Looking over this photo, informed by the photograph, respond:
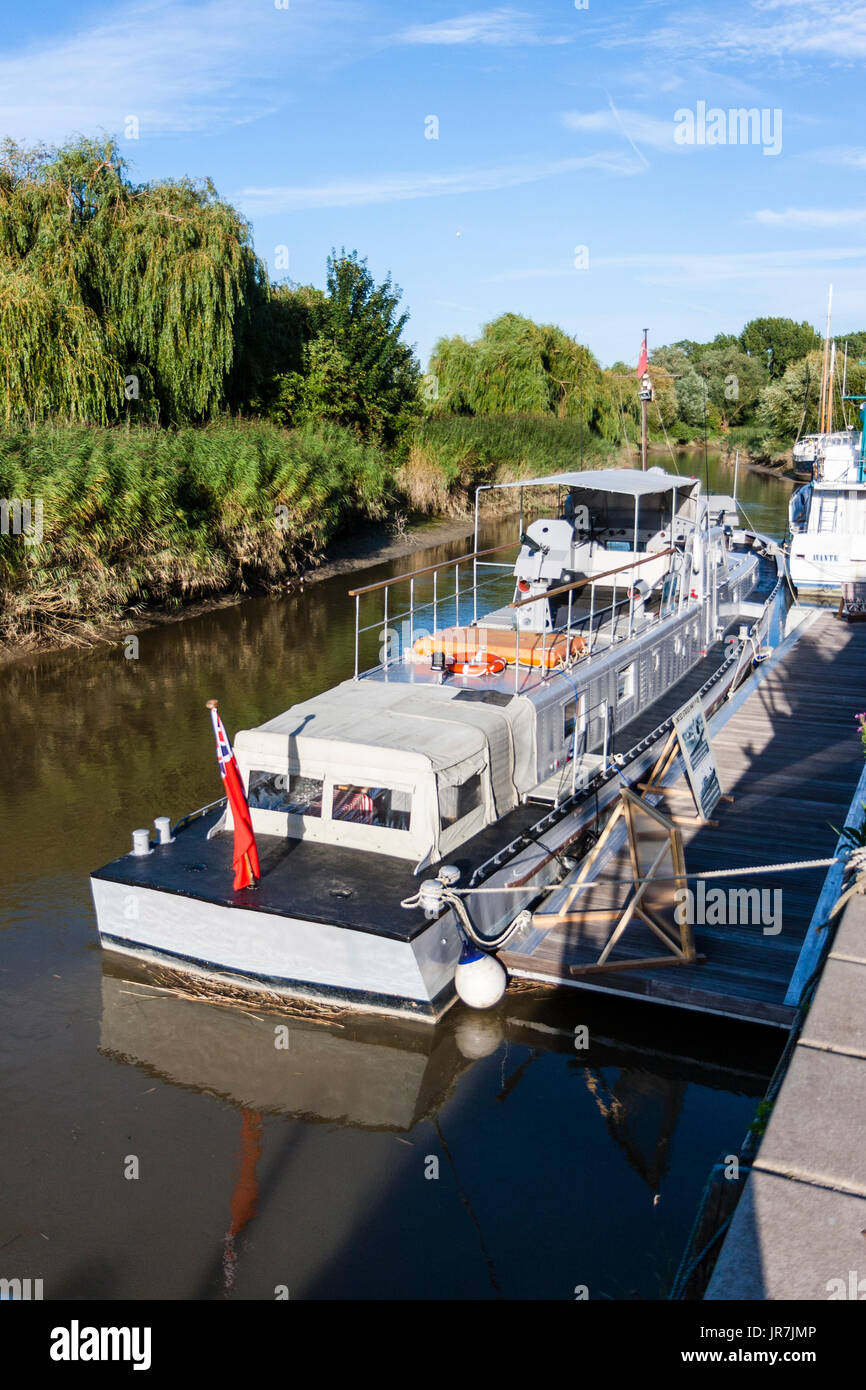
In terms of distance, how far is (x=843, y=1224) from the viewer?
196 inches

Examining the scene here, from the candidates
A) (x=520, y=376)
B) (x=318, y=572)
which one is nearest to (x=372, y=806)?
(x=318, y=572)

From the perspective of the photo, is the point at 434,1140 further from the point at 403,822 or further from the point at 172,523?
the point at 172,523

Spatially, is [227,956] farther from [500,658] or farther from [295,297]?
[295,297]

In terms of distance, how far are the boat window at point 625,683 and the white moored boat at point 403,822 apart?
0.04m

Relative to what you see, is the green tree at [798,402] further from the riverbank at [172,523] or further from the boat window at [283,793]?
the boat window at [283,793]

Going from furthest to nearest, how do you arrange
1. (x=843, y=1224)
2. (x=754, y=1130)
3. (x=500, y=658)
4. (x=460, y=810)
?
(x=500, y=658)
(x=460, y=810)
(x=754, y=1130)
(x=843, y=1224)

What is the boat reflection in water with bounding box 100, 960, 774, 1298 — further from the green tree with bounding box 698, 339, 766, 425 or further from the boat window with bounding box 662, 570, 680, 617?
the green tree with bounding box 698, 339, 766, 425

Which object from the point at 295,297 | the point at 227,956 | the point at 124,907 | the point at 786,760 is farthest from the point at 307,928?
the point at 295,297

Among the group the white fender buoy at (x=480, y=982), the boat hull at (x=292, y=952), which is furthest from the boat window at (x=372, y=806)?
the white fender buoy at (x=480, y=982)

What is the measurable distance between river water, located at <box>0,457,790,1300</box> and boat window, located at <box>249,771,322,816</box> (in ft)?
7.60

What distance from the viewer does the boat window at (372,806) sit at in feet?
37.7

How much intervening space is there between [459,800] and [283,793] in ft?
6.66

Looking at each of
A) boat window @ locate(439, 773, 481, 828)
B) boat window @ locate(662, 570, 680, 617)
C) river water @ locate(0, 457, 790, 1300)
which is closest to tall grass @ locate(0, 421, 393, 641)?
river water @ locate(0, 457, 790, 1300)
